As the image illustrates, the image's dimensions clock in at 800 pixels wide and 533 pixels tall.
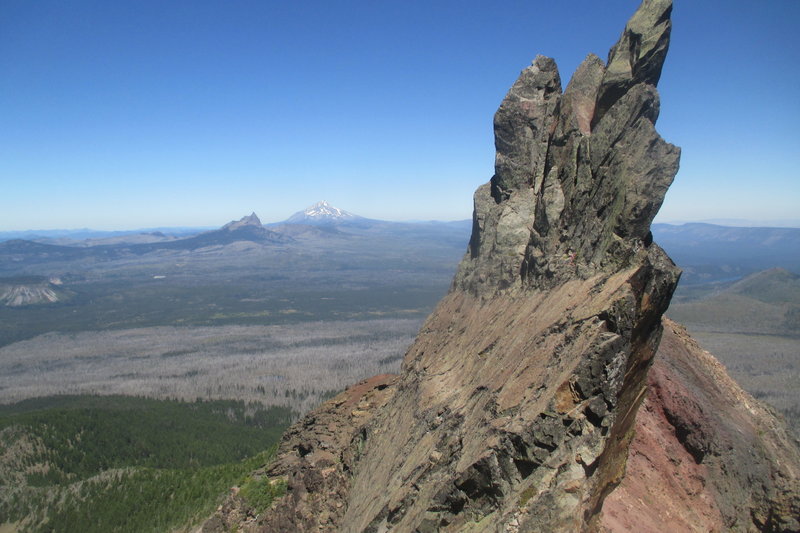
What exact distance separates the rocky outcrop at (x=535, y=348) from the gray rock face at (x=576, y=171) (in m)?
0.06

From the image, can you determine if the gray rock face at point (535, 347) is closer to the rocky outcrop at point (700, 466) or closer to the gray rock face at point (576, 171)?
the gray rock face at point (576, 171)

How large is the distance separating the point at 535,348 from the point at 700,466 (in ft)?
28.9

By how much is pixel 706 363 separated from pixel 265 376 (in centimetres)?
11847

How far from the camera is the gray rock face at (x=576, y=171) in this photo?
51.4 feet

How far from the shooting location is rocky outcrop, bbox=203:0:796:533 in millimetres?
11555

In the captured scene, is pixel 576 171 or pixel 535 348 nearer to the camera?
pixel 535 348

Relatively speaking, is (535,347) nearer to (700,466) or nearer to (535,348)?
(535,348)

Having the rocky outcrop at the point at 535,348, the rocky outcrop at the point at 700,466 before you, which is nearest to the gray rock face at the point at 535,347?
the rocky outcrop at the point at 535,348

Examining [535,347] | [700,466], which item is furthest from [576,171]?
[700,466]

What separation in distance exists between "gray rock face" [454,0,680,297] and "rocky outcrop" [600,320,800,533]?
261 inches

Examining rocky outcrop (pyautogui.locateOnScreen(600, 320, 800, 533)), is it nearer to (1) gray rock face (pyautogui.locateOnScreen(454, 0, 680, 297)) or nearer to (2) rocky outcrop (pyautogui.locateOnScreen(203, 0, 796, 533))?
(2) rocky outcrop (pyautogui.locateOnScreen(203, 0, 796, 533))

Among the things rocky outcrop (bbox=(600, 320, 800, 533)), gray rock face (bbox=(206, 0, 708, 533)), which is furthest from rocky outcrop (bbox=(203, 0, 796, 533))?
rocky outcrop (bbox=(600, 320, 800, 533))

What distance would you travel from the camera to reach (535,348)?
1473 cm

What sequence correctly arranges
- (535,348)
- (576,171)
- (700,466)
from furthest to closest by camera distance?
(576,171) < (700,466) < (535,348)
